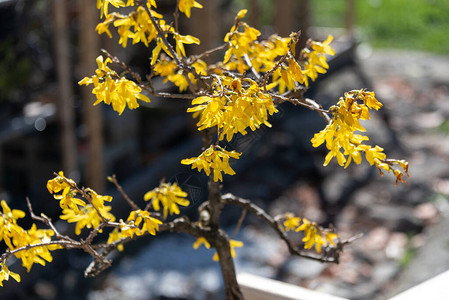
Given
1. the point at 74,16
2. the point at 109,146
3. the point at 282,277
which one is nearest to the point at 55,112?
the point at 109,146

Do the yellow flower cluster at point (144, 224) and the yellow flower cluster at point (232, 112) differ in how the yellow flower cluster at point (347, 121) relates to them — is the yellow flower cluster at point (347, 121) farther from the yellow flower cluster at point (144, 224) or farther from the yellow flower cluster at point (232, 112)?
the yellow flower cluster at point (144, 224)

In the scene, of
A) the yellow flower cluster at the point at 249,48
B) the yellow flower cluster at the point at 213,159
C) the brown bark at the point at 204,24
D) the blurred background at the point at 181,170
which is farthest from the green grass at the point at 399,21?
the yellow flower cluster at the point at 213,159

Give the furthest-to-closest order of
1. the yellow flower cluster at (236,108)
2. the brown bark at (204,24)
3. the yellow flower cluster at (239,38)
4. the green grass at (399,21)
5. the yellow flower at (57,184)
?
the green grass at (399,21), the brown bark at (204,24), the yellow flower cluster at (239,38), the yellow flower at (57,184), the yellow flower cluster at (236,108)

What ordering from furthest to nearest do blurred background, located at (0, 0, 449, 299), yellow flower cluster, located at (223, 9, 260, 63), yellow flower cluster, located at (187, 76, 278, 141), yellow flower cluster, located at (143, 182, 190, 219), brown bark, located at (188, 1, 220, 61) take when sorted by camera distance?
1. brown bark, located at (188, 1, 220, 61)
2. blurred background, located at (0, 0, 449, 299)
3. yellow flower cluster, located at (143, 182, 190, 219)
4. yellow flower cluster, located at (223, 9, 260, 63)
5. yellow flower cluster, located at (187, 76, 278, 141)

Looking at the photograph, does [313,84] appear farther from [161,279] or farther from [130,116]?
[161,279]

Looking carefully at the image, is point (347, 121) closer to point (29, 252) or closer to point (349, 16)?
point (29, 252)

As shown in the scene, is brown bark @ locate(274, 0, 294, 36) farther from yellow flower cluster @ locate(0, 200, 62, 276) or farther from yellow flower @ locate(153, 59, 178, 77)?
yellow flower cluster @ locate(0, 200, 62, 276)

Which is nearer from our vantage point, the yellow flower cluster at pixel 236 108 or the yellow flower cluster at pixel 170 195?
the yellow flower cluster at pixel 236 108

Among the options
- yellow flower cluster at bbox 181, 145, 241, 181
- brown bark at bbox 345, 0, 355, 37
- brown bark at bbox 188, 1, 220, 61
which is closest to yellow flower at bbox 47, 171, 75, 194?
yellow flower cluster at bbox 181, 145, 241, 181
